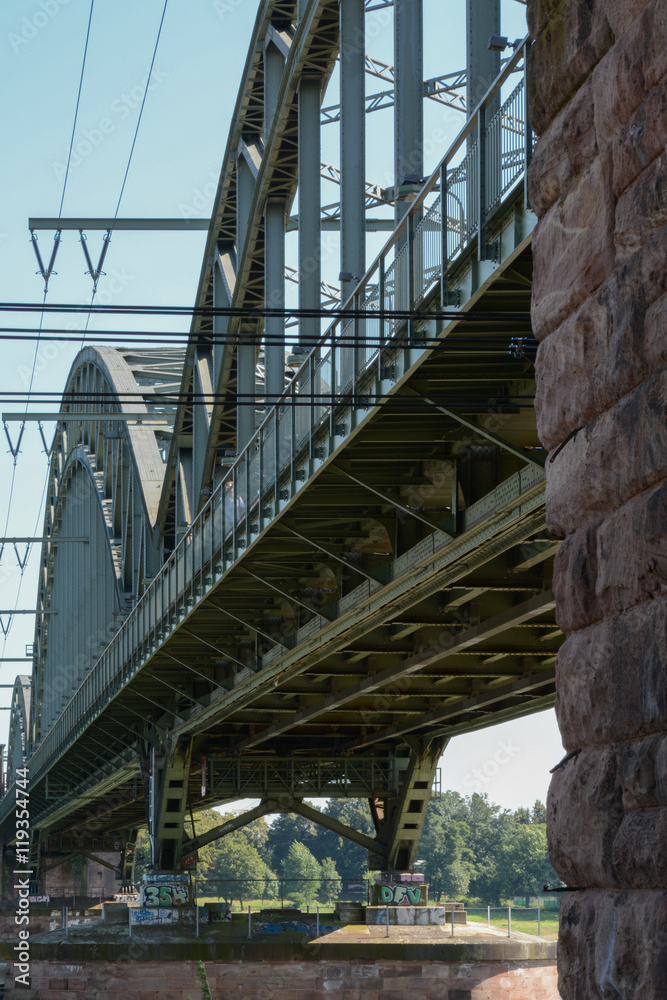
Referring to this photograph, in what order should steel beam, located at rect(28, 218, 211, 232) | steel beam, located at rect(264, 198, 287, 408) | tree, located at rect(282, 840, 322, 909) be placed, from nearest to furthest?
steel beam, located at rect(264, 198, 287, 408)
steel beam, located at rect(28, 218, 211, 232)
tree, located at rect(282, 840, 322, 909)

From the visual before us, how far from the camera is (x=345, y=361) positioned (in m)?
19.3

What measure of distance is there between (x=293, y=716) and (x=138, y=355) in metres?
37.3

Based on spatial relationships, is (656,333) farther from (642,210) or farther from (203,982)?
(203,982)

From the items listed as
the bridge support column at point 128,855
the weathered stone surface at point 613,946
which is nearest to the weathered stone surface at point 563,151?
the weathered stone surface at point 613,946

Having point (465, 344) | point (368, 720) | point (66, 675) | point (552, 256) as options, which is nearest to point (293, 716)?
point (368, 720)

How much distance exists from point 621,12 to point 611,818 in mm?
3516

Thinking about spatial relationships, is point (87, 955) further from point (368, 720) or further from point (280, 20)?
point (280, 20)

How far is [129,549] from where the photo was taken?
6681 cm

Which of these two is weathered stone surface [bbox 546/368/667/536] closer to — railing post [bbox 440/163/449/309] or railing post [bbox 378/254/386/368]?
railing post [bbox 440/163/449/309]

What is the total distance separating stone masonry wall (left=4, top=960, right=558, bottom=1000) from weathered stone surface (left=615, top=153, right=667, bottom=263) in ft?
107

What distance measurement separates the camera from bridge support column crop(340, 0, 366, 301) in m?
22.4

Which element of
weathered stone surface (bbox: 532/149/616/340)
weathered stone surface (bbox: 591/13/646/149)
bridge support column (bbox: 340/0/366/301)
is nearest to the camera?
weathered stone surface (bbox: 591/13/646/149)

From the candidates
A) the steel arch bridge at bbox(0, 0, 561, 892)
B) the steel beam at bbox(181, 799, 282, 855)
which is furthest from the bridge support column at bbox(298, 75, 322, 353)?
the steel beam at bbox(181, 799, 282, 855)

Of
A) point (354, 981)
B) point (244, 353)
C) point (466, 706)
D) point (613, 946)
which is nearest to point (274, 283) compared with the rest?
point (244, 353)
